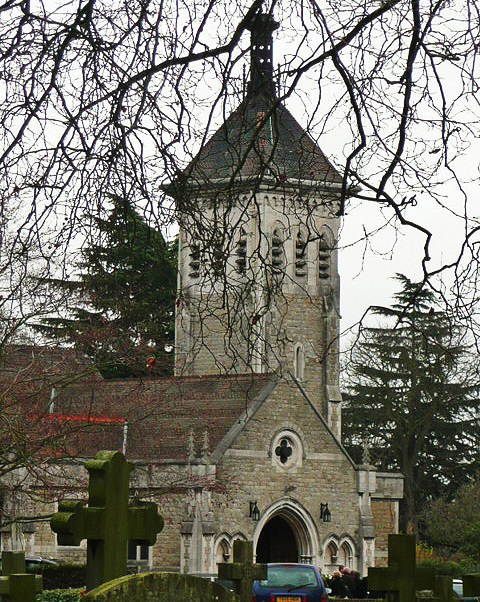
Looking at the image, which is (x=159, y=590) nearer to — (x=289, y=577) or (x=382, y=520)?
(x=289, y=577)

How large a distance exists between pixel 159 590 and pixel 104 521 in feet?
5.25

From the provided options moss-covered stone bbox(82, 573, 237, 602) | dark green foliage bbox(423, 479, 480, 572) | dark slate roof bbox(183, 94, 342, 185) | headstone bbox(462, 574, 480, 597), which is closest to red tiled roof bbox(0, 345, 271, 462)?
dark green foliage bbox(423, 479, 480, 572)

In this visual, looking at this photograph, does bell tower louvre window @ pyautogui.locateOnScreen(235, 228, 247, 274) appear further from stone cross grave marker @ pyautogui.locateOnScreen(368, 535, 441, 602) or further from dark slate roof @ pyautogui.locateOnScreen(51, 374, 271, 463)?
dark slate roof @ pyautogui.locateOnScreen(51, 374, 271, 463)

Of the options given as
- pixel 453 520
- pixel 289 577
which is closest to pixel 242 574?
pixel 289 577

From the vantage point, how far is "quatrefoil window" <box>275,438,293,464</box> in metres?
44.6

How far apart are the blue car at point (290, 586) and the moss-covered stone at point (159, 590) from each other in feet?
49.6

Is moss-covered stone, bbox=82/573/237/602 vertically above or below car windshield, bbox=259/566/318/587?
Result: below

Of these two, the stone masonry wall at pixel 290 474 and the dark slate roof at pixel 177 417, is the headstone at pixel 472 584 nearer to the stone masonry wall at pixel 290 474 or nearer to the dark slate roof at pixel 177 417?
the dark slate roof at pixel 177 417

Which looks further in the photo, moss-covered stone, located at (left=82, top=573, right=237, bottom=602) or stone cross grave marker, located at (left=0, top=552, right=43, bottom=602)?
stone cross grave marker, located at (left=0, top=552, right=43, bottom=602)

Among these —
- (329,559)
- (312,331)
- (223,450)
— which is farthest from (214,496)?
(312,331)

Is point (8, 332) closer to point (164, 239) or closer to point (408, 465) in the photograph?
point (164, 239)

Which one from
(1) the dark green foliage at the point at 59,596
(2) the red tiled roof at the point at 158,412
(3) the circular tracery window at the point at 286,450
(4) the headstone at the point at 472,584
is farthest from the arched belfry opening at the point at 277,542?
(4) the headstone at the point at 472,584

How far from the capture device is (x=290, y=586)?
70.4ft

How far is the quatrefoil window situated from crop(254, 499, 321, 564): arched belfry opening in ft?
3.75
